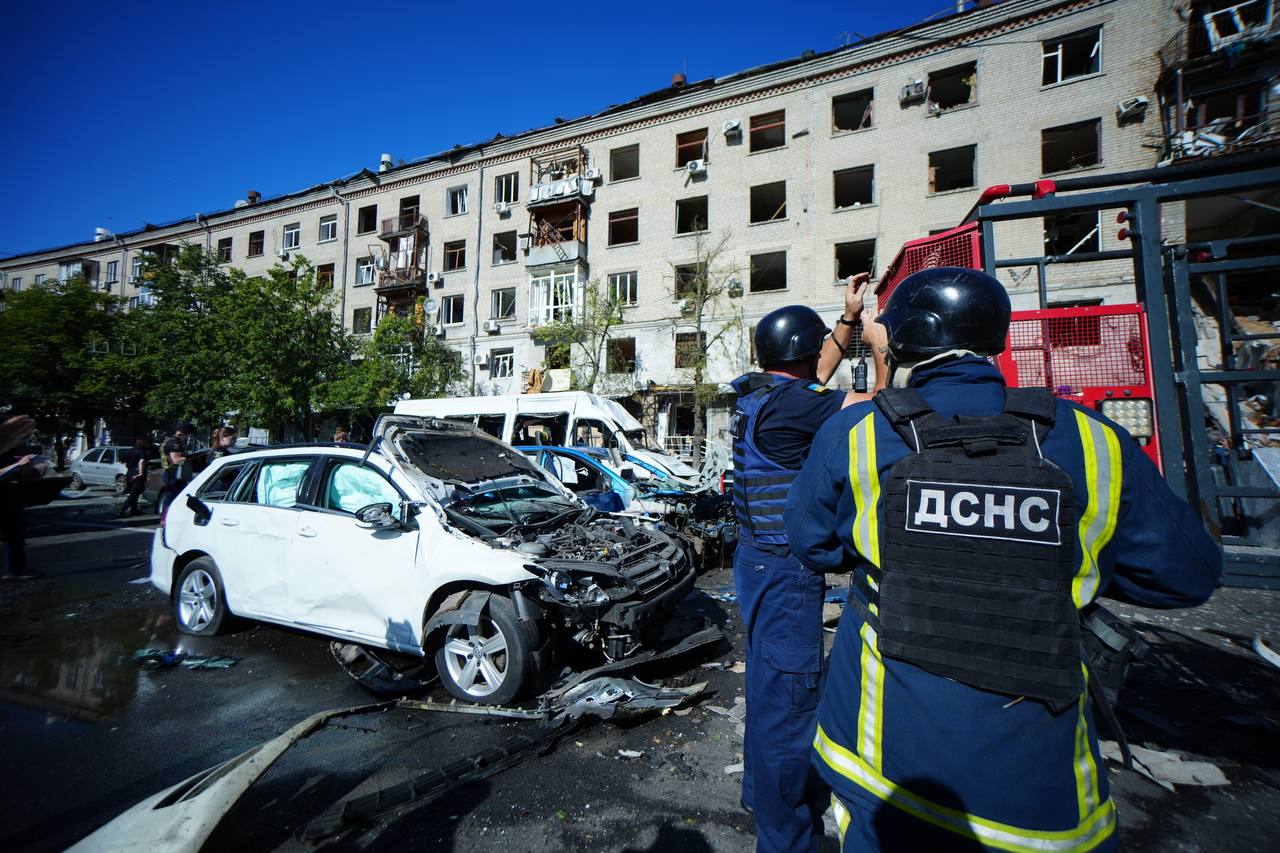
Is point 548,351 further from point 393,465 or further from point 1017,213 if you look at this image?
point 1017,213

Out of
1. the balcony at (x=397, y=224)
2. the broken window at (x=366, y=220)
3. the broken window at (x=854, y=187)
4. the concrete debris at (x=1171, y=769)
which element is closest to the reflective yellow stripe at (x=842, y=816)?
the concrete debris at (x=1171, y=769)

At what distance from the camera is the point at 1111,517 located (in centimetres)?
117

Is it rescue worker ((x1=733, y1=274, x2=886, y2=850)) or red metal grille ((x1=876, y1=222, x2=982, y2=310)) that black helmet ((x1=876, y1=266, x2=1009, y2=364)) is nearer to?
rescue worker ((x1=733, y1=274, x2=886, y2=850))

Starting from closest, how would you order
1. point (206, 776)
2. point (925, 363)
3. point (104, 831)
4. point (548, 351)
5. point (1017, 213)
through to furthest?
1. point (925, 363)
2. point (104, 831)
3. point (206, 776)
4. point (1017, 213)
5. point (548, 351)

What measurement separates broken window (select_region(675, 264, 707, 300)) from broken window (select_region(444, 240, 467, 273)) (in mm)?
10651

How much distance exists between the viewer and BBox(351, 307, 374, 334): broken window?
25.6m

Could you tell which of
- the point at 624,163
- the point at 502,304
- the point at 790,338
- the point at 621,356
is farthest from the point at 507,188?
the point at 790,338

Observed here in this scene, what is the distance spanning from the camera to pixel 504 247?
23438 mm

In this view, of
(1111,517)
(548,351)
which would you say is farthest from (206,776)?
(548,351)

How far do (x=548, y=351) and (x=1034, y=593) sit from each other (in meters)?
21.3

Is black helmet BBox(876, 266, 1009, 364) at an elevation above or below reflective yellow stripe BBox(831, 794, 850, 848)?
above

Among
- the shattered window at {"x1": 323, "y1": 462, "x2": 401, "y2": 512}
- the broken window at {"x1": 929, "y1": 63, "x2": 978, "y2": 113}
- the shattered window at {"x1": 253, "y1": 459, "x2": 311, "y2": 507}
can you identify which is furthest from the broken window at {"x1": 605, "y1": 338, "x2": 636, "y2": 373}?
the shattered window at {"x1": 323, "y1": 462, "x2": 401, "y2": 512}

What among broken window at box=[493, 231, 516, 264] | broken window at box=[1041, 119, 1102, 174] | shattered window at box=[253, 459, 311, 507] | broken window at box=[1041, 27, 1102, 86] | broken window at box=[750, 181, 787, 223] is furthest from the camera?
broken window at box=[493, 231, 516, 264]

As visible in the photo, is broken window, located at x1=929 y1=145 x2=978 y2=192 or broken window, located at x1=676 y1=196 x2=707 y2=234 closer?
broken window, located at x1=929 y1=145 x2=978 y2=192
